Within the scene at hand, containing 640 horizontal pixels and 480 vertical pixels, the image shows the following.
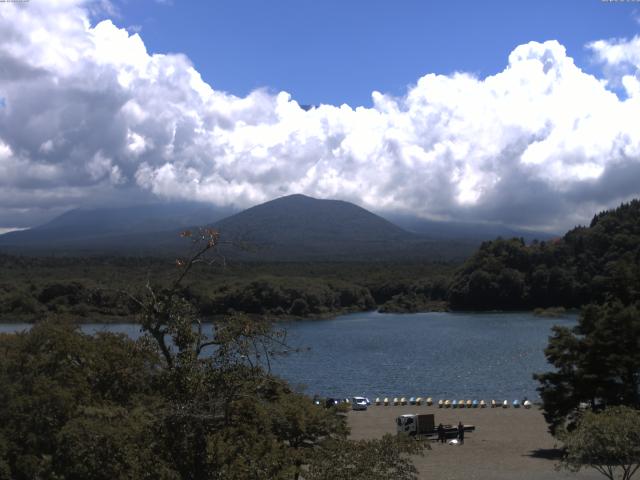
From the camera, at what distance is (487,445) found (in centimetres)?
2516

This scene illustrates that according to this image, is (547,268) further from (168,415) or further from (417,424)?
(168,415)

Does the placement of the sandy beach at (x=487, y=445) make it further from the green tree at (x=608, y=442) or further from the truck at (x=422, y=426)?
Result: the green tree at (x=608, y=442)

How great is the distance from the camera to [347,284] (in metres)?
109

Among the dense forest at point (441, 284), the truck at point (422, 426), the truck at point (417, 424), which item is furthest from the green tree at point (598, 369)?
the dense forest at point (441, 284)

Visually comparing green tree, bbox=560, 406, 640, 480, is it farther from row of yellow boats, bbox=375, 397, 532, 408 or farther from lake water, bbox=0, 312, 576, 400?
row of yellow boats, bbox=375, 397, 532, 408

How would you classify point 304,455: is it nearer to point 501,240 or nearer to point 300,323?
point 300,323

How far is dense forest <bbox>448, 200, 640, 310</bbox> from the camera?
310 feet

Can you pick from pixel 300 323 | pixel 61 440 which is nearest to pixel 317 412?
pixel 61 440

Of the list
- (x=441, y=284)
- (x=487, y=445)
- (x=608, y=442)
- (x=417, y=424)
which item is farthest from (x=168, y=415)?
(x=441, y=284)

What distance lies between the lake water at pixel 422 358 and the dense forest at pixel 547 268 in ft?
45.5

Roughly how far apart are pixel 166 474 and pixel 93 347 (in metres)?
4.98

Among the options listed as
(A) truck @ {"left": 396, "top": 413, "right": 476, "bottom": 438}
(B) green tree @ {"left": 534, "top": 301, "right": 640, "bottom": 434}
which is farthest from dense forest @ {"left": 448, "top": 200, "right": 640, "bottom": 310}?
(B) green tree @ {"left": 534, "top": 301, "right": 640, "bottom": 434}

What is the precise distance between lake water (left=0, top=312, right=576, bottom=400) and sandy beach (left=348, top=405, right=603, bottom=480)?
4034 mm

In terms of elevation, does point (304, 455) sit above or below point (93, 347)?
below
